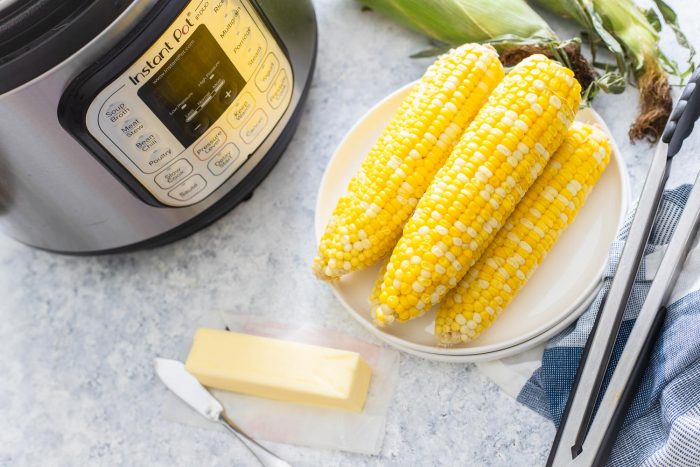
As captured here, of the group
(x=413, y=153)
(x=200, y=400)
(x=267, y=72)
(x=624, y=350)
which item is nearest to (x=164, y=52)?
(x=267, y=72)

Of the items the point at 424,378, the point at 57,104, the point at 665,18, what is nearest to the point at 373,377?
the point at 424,378

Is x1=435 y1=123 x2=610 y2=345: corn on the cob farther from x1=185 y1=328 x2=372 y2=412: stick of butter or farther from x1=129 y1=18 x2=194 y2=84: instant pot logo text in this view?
x1=129 y1=18 x2=194 y2=84: instant pot logo text

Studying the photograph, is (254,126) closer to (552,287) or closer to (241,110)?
(241,110)

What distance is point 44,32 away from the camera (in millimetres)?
719

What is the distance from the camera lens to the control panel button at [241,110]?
903 mm

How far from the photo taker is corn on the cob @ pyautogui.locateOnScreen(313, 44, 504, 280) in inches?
35.0

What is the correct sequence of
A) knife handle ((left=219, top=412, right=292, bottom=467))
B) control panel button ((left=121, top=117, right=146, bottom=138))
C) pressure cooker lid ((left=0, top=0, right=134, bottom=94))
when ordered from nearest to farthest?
pressure cooker lid ((left=0, top=0, right=134, bottom=94))
control panel button ((left=121, top=117, right=146, bottom=138))
knife handle ((left=219, top=412, right=292, bottom=467))

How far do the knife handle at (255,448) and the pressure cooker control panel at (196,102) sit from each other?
270mm

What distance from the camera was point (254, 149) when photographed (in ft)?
3.23

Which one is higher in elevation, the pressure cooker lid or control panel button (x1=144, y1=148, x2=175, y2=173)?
the pressure cooker lid

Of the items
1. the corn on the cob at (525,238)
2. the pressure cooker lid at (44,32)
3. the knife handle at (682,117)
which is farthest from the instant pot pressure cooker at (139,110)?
the knife handle at (682,117)

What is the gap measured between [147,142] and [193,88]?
0.08 meters

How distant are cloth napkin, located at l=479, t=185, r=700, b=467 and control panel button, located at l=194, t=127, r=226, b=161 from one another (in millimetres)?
402

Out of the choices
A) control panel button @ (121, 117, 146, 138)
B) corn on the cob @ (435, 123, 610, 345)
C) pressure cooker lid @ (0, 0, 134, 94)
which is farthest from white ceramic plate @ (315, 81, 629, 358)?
pressure cooker lid @ (0, 0, 134, 94)
